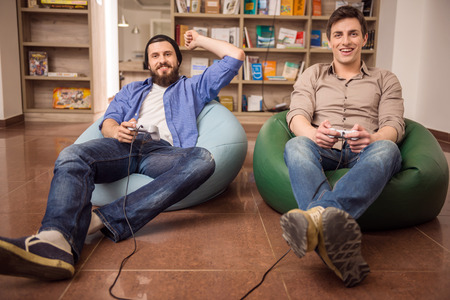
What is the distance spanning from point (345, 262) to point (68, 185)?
983mm

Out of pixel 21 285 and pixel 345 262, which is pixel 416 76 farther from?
pixel 21 285

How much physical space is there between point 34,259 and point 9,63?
4.35 meters

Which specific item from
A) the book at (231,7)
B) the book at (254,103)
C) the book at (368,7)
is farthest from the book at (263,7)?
the book at (368,7)

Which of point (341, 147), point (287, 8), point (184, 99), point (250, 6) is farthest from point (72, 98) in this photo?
point (341, 147)

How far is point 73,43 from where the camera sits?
17.6ft

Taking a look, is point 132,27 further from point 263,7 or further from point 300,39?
point 300,39

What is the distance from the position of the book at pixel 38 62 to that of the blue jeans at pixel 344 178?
14.8ft

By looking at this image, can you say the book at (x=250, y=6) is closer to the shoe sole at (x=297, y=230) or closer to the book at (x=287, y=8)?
the book at (x=287, y=8)

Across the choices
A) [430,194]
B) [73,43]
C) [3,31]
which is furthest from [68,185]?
[73,43]

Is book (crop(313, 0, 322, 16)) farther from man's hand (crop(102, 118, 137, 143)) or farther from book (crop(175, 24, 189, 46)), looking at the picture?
man's hand (crop(102, 118, 137, 143))

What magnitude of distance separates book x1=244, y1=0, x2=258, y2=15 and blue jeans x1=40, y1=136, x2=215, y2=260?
370 cm

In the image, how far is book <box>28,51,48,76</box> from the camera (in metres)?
5.27

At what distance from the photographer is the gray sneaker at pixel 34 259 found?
3.82ft

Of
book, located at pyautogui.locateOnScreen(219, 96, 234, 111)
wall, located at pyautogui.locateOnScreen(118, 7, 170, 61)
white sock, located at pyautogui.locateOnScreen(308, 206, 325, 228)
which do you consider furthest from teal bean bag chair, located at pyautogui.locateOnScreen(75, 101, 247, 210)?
wall, located at pyautogui.locateOnScreen(118, 7, 170, 61)
